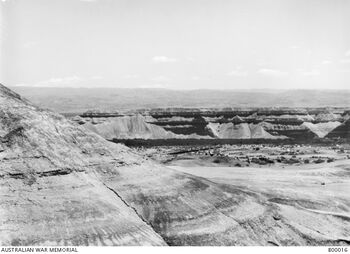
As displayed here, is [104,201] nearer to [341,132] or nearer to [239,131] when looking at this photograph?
[239,131]

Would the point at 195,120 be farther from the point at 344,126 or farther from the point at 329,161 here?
the point at 329,161

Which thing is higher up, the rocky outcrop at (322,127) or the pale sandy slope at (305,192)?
the pale sandy slope at (305,192)

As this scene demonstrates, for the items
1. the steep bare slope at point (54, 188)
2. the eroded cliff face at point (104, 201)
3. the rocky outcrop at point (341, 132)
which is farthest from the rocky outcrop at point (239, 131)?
the steep bare slope at point (54, 188)

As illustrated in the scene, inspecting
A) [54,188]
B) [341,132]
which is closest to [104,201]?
[54,188]

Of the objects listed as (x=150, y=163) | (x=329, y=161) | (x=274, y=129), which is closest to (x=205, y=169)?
(x=329, y=161)

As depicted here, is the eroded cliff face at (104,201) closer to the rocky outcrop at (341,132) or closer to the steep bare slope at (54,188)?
the steep bare slope at (54,188)

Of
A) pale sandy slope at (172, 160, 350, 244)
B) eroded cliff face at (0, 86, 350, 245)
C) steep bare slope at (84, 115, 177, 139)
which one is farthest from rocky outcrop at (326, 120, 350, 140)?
eroded cliff face at (0, 86, 350, 245)

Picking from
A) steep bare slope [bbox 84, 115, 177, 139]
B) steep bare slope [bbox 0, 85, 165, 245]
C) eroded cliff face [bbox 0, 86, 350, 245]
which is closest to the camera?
steep bare slope [bbox 0, 85, 165, 245]

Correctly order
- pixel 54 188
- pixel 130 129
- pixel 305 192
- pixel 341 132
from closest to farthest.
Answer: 1. pixel 54 188
2. pixel 305 192
3. pixel 341 132
4. pixel 130 129

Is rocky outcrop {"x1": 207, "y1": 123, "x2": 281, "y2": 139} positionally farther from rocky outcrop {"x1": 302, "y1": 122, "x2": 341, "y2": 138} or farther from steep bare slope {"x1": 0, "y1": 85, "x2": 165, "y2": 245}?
steep bare slope {"x1": 0, "y1": 85, "x2": 165, "y2": 245}
